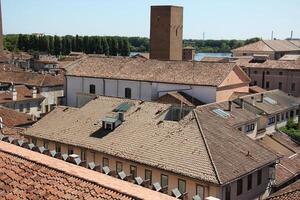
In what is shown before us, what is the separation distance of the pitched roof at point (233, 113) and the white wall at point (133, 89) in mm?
2693

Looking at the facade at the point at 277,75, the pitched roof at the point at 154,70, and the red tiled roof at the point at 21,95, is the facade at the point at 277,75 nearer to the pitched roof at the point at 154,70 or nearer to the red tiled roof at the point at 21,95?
the pitched roof at the point at 154,70

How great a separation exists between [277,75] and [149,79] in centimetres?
2896

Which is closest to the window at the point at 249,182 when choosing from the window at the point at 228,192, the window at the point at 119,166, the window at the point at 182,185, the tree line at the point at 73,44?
the window at the point at 228,192

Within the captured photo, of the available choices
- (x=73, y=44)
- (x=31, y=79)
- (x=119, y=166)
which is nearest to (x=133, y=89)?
(x=119, y=166)

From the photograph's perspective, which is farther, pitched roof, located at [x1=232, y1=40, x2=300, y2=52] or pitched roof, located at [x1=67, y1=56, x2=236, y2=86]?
pitched roof, located at [x1=232, y1=40, x2=300, y2=52]

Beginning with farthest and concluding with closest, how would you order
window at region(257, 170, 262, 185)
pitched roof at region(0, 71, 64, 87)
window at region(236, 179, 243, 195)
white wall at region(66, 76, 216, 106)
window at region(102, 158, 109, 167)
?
pitched roof at region(0, 71, 64, 87) → white wall at region(66, 76, 216, 106) → window at region(102, 158, 109, 167) → window at region(257, 170, 262, 185) → window at region(236, 179, 243, 195)

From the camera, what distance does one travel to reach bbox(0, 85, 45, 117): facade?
44050 mm

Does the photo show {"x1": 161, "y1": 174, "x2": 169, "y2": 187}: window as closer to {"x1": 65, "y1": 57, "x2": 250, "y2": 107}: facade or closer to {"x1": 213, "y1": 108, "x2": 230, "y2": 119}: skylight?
{"x1": 213, "y1": 108, "x2": 230, "y2": 119}: skylight

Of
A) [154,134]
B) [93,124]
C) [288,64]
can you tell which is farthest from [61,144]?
[288,64]

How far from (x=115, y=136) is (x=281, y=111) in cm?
1894

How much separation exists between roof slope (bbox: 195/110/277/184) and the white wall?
26.5ft

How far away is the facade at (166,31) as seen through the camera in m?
50.6

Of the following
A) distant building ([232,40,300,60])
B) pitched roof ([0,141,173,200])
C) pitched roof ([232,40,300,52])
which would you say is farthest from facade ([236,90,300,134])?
pitched roof ([232,40,300,52])

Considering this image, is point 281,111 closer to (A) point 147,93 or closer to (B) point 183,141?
(A) point 147,93
